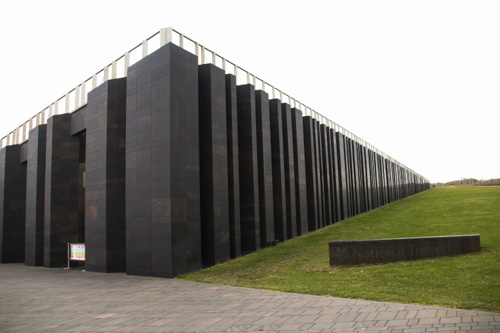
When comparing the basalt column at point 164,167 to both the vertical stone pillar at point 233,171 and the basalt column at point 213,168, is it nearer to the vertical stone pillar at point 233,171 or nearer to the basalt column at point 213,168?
the basalt column at point 213,168

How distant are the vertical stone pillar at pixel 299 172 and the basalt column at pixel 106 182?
48.1 feet

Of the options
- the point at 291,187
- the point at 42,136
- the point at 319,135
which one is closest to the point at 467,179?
the point at 319,135

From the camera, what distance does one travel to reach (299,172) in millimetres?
30719

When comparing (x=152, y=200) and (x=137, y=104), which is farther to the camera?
(x=137, y=104)

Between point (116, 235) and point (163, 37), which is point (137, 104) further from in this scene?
point (116, 235)

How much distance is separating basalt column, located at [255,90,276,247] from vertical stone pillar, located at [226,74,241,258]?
11.3ft

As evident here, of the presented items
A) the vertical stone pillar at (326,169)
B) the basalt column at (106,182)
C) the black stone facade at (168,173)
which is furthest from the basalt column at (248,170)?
the vertical stone pillar at (326,169)

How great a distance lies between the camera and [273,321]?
27.2ft

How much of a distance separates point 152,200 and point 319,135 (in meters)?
23.2

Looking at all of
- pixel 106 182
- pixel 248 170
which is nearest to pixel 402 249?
pixel 248 170

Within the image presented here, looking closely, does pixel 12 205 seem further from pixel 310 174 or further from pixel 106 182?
pixel 310 174

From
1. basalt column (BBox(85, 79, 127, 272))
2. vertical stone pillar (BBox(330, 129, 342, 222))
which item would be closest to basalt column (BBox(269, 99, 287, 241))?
basalt column (BBox(85, 79, 127, 272))

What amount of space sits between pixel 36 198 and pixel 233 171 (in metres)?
16.8

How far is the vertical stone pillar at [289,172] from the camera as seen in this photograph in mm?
27969
